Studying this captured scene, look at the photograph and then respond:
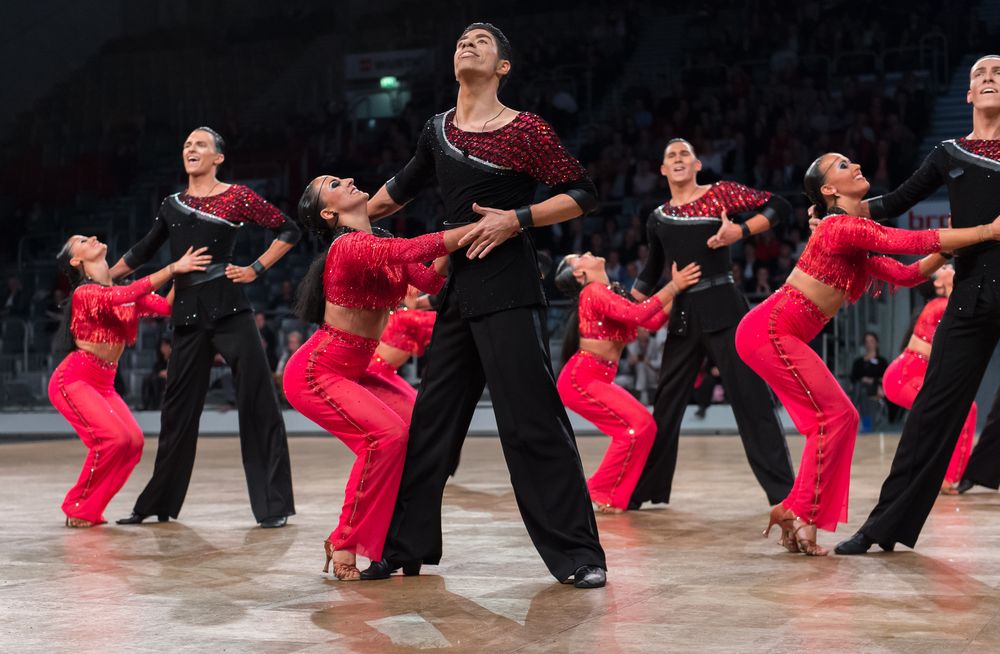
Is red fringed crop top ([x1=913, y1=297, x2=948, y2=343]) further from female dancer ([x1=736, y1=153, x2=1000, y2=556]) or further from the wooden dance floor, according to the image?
female dancer ([x1=736, y1=153, x2=1000, y2=556])

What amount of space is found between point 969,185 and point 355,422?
2.26 meters

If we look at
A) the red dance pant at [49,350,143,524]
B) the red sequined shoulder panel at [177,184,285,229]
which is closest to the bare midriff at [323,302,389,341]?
the red sequined shoulder panel at [177,184,285,229]

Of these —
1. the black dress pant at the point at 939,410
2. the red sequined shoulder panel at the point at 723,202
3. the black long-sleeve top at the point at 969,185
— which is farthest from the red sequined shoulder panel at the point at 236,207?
the black dress pant at the point at 939,410

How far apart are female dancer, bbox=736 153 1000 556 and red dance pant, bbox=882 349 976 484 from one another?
2.42 m

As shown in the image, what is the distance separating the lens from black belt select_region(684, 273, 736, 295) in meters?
6.07

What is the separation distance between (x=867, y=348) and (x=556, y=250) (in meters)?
4.02

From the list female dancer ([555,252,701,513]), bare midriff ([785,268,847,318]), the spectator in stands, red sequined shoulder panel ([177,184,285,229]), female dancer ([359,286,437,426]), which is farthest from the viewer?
the spectator in stands

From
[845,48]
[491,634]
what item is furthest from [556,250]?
[491,634]

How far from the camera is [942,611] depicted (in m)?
3.39

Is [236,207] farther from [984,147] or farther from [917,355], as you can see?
[917,355]

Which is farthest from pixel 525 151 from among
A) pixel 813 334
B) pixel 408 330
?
pixel 408 330

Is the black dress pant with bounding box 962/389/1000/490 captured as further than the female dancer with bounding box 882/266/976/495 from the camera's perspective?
No

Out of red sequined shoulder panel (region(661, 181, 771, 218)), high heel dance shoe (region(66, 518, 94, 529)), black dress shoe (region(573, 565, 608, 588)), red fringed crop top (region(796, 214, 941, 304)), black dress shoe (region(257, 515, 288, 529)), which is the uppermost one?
red sequined shoulder panel (region(661, 181, 771, 218))

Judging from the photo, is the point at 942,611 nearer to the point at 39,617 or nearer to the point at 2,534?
the point at 39,617
